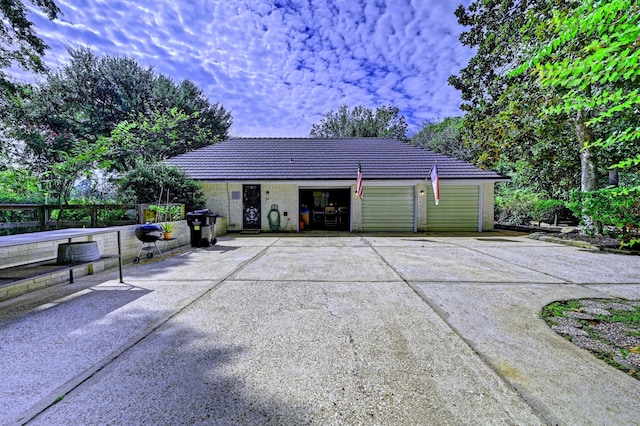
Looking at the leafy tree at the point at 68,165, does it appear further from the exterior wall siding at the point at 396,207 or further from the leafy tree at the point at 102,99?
the exterior wall siding at the point at 396,207

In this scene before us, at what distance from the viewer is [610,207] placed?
7324 millimetres

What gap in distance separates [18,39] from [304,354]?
12.9m

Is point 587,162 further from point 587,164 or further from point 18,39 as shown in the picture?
point 18,39

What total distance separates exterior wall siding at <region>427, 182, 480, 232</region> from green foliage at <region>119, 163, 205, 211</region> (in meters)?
10.3

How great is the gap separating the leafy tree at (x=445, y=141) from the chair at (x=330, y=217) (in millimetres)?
10370

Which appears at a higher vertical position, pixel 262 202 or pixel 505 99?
pixel 505 99

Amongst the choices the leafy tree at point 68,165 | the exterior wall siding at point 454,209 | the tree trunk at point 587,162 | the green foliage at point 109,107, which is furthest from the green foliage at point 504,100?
the green foliage at point 109,107

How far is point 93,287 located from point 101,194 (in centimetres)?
750

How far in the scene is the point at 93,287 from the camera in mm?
4137

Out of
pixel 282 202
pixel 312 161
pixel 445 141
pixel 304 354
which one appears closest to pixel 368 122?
pixel 445 141

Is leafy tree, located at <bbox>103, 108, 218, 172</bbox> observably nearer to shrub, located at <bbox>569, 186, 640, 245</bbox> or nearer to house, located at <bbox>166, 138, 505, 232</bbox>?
house, located at <bbox>166, 138, 505, 232</bbox>

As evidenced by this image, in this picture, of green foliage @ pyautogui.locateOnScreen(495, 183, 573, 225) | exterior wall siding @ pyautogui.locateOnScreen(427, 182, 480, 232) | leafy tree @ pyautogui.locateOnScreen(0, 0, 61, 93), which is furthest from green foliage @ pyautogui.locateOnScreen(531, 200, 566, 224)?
leafy tree @ pyautogui.locateOnScreen(0, 0, 61, 93)

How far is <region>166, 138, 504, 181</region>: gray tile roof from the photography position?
11.9 metres

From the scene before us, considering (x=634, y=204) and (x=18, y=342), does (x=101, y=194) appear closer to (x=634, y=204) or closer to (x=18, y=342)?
(x=18, y=342)
